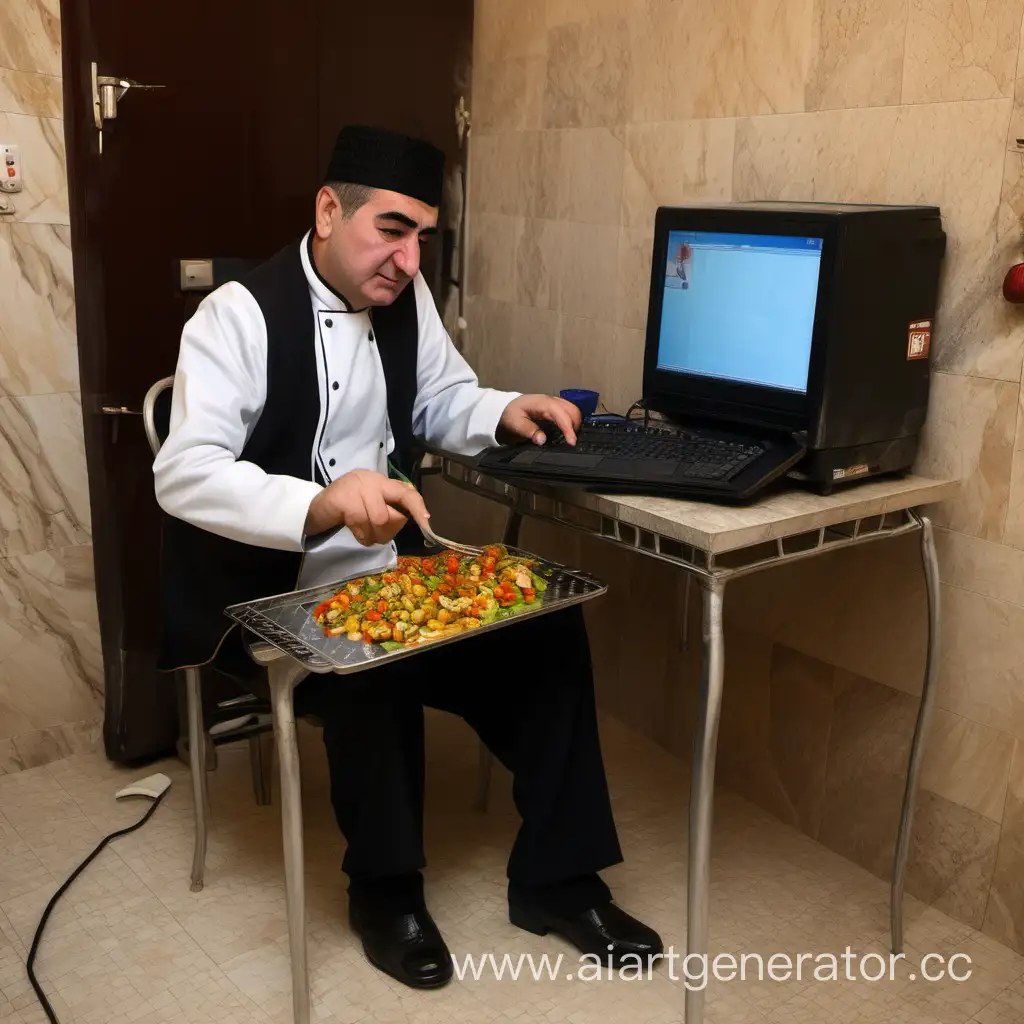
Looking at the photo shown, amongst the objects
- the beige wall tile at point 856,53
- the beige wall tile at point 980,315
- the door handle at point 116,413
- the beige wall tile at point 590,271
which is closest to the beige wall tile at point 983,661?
the beige wall tile at point 980,315

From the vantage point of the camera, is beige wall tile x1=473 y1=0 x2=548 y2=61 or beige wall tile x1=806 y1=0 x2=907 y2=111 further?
beige wall tile x1=473 y1=0 x2=548 y2=61

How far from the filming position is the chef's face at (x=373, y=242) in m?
1.71

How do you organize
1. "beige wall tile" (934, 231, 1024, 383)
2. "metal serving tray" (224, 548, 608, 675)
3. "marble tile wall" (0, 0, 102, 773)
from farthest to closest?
"marble tile wall" (0, 0, 102, 773) < "beige wall tile" (934, 231, 1024, 383) < "metal serving tray" (224, 548, 608, 675)

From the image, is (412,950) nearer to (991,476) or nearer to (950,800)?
(950,800)

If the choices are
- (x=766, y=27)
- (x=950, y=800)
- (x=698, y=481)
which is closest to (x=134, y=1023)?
(x=698, y=481)

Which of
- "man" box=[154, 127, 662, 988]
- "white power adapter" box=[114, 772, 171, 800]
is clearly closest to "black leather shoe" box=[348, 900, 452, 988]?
"man" box=[154, 127, 662, 988]

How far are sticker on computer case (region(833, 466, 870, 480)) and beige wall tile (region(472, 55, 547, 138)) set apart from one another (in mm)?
1261

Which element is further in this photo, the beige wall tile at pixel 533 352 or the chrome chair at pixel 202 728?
the beige wall tile at pixel 533 352

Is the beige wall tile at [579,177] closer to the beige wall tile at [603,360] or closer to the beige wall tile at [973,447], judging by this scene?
the beige wall tile at [603,360]

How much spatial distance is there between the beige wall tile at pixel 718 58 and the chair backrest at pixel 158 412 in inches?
42.8

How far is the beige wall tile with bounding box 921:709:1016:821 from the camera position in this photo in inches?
71.4

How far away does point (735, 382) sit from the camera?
5.84ft

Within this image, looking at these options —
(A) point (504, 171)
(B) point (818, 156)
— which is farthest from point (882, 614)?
(A) point (504, 171)

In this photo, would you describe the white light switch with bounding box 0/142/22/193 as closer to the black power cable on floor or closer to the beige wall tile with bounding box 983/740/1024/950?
the black power cable on floor
